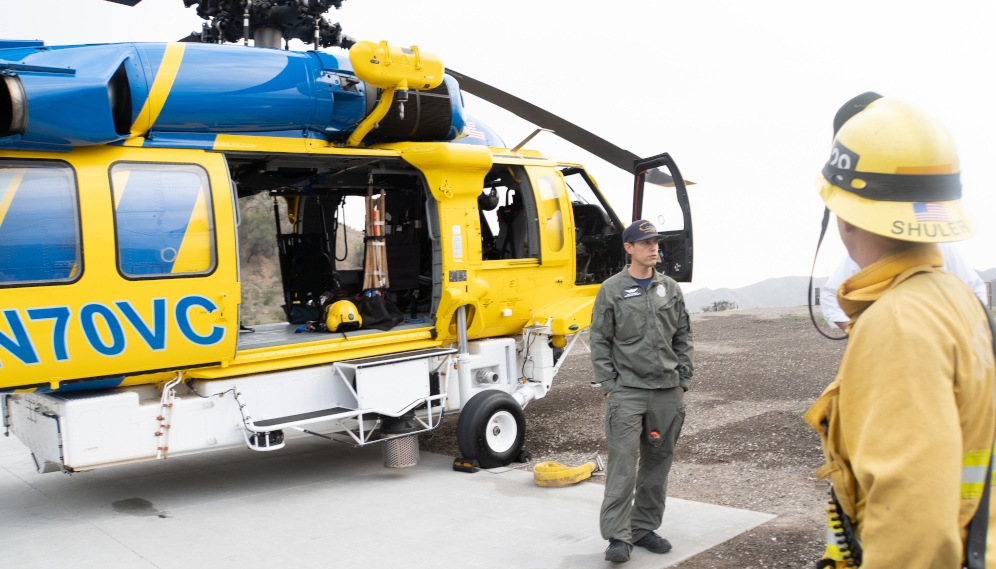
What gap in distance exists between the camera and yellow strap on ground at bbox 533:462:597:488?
6352 millimetres

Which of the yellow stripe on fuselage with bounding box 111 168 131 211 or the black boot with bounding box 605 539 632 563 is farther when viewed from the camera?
the yellow stripe on fuselage with bounding box 111 168 131 211

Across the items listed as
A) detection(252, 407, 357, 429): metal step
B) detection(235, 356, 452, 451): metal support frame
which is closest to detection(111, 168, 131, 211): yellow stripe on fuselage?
detection(235, 356, 452, 451): metal support frame

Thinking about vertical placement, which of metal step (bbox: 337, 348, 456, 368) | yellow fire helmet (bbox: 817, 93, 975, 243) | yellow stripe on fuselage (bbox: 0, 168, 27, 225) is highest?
yellow stripe on fuselage (bbox: 0, 168, 27, 225)

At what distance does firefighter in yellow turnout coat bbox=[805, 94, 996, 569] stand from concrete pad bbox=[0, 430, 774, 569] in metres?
3.19

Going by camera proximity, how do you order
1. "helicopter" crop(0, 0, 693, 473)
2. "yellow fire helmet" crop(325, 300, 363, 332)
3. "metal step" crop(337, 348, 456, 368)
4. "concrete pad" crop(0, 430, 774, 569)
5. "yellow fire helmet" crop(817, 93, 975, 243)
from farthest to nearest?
1. "yellow fire helmet" crop(325, 300, 363, 332)
2. "metal step" crop(337, 348, 456, 368)
3. "helicopter" crop(0, 0, 693, 473)
4. "concrete pad" crop(0, 430, 774, 569)
5. "yellow fire helmet" crop(817, 93, 975, 243)

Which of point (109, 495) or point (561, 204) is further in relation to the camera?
point (561, 204)

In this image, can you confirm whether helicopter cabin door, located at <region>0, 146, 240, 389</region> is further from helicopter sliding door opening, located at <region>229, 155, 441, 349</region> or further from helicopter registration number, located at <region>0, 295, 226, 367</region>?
helicopter sliding door opening, located at <region>229, 155, 441, 349</region>

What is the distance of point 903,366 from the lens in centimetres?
157

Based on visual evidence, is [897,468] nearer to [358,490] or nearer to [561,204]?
[358,490]

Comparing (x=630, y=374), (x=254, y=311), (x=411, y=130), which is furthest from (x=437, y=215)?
(x=254, y=311)

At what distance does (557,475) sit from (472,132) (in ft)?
11.8

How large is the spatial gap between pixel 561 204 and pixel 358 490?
3.57 meters

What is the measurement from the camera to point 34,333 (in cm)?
547

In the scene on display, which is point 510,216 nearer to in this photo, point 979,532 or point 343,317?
point 343,317
